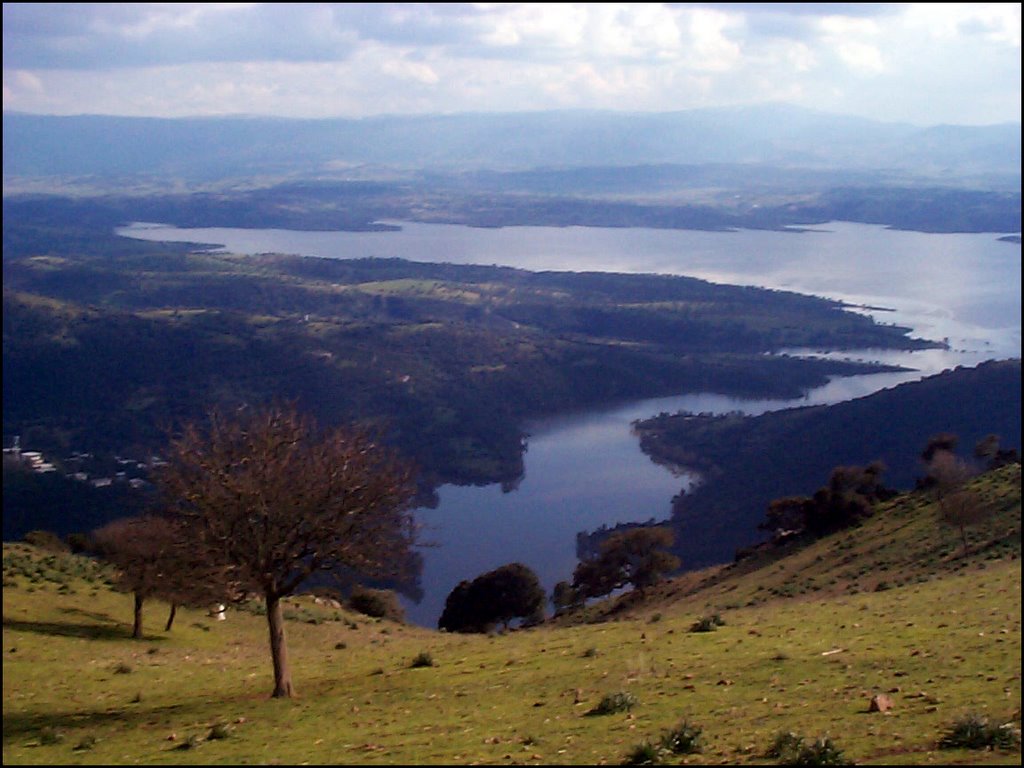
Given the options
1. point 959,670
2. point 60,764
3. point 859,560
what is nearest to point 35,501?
point 859,560

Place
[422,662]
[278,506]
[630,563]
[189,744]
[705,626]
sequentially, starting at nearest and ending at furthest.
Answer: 1. [189,744]
2. [278,506]
3. [422,662]
4. [705,626]
5. [630,563]

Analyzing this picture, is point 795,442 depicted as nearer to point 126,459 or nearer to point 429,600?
point 429,600

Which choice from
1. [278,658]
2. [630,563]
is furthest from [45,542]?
[278,658]

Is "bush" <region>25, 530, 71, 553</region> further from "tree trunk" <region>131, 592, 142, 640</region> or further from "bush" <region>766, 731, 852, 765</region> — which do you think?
"bush" <region>766, 731, 852, 765</region>

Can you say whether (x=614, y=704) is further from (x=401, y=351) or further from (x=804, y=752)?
(x=401, y=351)

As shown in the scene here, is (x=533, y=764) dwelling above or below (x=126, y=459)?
above
